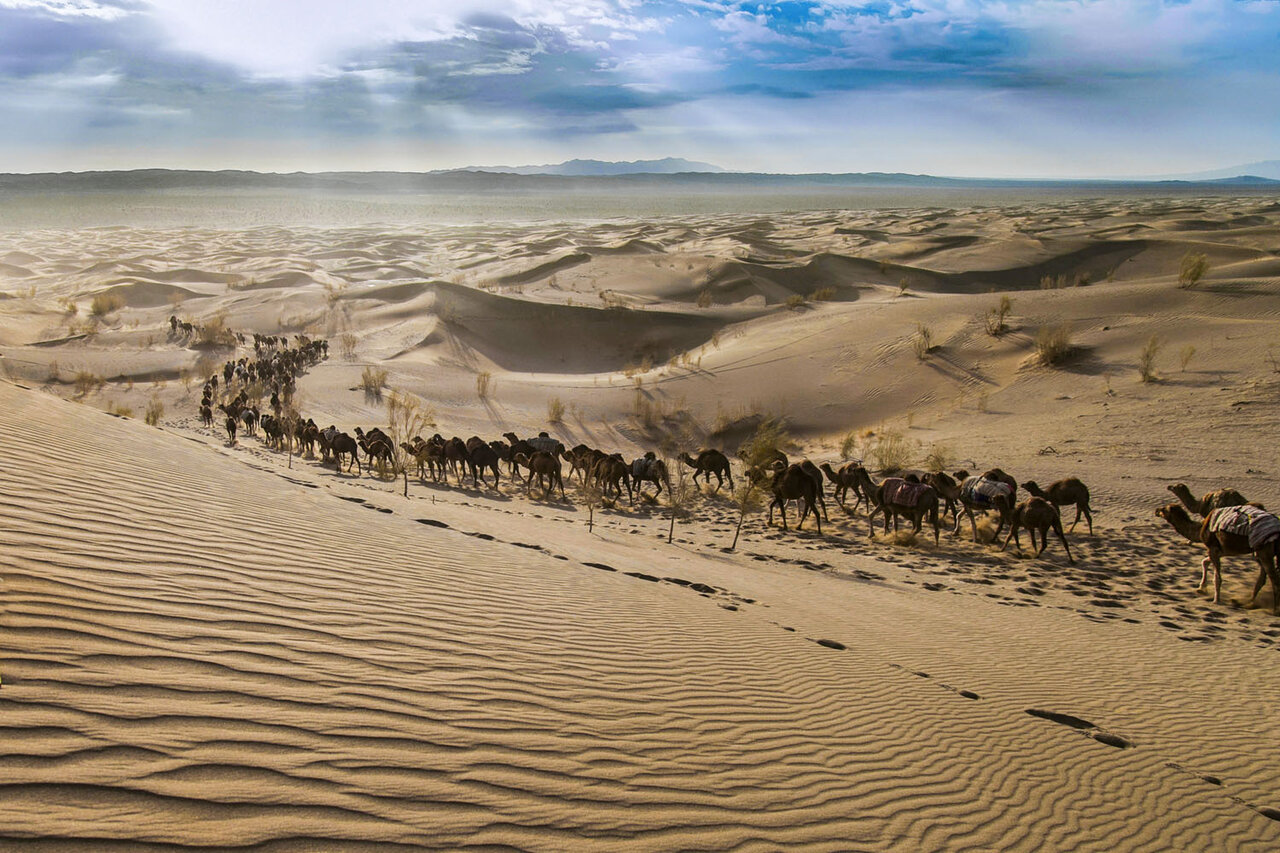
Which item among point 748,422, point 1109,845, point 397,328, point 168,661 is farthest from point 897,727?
point 397,328

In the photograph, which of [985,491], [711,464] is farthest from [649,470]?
[985,491]

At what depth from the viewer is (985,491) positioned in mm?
12039

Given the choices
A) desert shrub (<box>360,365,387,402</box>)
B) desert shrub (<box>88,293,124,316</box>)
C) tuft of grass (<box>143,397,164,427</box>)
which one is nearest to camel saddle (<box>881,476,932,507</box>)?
tuft of grass (<box>143,397,164,427</box>)

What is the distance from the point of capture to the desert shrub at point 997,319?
24000 mm

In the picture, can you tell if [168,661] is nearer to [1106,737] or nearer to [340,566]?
[340,566]

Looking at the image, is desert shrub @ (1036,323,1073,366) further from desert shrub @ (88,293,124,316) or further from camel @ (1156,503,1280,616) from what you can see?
desert shrub @ (88,293,124,316)

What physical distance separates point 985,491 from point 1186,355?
39.5 feet

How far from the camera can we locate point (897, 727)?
5.08 meters

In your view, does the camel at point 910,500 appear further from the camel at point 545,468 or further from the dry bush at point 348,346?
the dry bush at point 348,346

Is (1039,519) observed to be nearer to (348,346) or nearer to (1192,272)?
(1192,272)

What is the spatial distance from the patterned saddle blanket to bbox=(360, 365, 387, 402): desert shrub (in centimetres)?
1677

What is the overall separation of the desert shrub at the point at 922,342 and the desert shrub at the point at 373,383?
634 inches

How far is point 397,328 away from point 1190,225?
4860cm

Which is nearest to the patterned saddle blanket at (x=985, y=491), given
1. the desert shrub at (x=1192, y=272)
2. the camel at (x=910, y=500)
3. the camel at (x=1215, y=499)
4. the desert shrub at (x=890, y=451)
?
the camel at (x=910, y=500)
